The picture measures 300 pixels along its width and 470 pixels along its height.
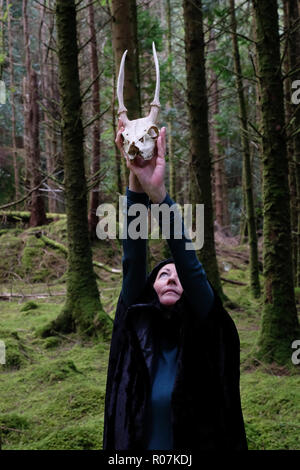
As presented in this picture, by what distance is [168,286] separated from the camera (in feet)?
7.70

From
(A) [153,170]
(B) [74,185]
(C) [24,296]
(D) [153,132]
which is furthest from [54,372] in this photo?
(C) [24,296]

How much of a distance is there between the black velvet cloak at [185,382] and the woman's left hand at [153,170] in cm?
56

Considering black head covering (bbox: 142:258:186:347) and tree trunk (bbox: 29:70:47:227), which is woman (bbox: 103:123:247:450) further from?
tree trunk (bbox: 29:70:47:227)

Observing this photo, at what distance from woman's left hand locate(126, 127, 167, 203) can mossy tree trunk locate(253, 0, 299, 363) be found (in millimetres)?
4222

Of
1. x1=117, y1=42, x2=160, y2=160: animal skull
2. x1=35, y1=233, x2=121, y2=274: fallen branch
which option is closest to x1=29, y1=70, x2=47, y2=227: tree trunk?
x1=35, y1=233, x2=121, y2=274: fallen branch

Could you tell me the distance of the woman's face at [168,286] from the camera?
2.31 meters

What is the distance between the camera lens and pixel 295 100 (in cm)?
787

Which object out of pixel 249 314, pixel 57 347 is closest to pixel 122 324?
pixel 57 347

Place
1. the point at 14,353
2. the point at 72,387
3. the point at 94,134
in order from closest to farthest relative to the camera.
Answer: the point at 72,387, the point at 14,353, the point at 94,134

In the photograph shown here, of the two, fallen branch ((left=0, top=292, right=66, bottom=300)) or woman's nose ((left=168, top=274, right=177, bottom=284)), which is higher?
woman's nose ((left=168, top=274, right=177, bottom=284))

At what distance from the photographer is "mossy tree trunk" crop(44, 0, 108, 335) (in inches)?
310

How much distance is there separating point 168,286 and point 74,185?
5.87 m

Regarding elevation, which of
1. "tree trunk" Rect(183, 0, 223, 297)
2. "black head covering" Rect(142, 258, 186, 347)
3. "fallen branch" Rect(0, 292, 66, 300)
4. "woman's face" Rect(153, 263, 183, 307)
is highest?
"tree trunk" Rect(183, 0, 223, 297)

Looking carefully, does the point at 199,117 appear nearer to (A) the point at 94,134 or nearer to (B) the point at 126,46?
(B) the point at 126,46
